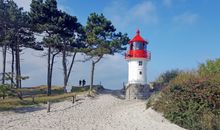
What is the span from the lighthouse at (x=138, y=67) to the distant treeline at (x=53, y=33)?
3.50 meters

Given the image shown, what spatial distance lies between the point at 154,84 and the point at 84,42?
10.8 m

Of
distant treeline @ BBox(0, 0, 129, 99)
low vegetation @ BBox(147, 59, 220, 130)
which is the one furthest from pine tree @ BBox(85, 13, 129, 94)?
low vegetation @ BBox(147, 59, 220, 130)

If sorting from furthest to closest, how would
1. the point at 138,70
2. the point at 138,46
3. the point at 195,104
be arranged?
1. the point at 138,70
2. the point at 138,46
3. the point at 195,104

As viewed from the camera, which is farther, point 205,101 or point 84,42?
point 84,42

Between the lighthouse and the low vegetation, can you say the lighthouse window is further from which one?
the low vegetation

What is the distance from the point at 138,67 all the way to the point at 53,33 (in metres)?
12.4

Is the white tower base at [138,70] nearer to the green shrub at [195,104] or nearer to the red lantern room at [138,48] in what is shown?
the red lantern room at [138,48]

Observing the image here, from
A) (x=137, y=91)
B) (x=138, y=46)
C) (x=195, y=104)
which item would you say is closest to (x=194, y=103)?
(x=195, y=104)

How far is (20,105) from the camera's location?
3047 centimetres

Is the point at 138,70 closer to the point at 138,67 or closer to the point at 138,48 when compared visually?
the point at 138,67

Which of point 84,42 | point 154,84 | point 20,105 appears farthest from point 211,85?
point 84,42

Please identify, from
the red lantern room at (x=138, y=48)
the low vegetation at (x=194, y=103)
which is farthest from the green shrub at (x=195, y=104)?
the red lantern room at (x=138, y=48)

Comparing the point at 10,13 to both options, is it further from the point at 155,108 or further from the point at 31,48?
the point at 155,108

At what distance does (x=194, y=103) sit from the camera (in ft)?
67.4
